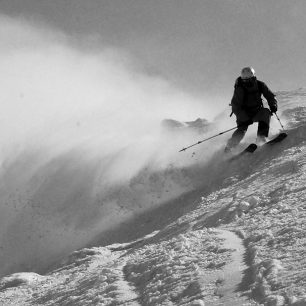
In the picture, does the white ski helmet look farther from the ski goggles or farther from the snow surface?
the snow surface

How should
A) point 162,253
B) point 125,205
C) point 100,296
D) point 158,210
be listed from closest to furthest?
point 100,296, point 162,253, point 158,210, point 125,205

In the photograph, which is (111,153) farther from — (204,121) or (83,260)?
(83,260)

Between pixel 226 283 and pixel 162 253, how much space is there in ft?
8.88

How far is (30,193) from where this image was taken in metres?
30.1

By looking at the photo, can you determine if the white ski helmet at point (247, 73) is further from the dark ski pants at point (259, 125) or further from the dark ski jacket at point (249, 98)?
the dark ski pants at point (259, 125)

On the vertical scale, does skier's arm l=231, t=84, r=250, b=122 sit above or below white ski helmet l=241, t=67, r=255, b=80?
below

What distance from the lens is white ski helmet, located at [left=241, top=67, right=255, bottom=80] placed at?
13.7 m

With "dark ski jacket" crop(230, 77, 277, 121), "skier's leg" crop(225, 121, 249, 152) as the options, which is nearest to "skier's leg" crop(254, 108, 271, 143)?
→ "dark ski jacket" crop(230, 77, 277, 121)

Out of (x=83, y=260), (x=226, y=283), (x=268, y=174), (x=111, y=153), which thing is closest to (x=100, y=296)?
(x=226, y=283)

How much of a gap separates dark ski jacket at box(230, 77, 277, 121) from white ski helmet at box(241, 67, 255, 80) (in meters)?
0.19

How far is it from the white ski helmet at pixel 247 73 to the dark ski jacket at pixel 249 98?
0.19m

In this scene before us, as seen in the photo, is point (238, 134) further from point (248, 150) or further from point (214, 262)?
point (214, 262)

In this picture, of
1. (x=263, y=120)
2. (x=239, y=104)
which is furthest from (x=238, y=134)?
(x=239, y=104)

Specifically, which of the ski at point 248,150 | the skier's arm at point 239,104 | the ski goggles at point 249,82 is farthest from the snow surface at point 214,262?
the ski goggles at point 249,82
